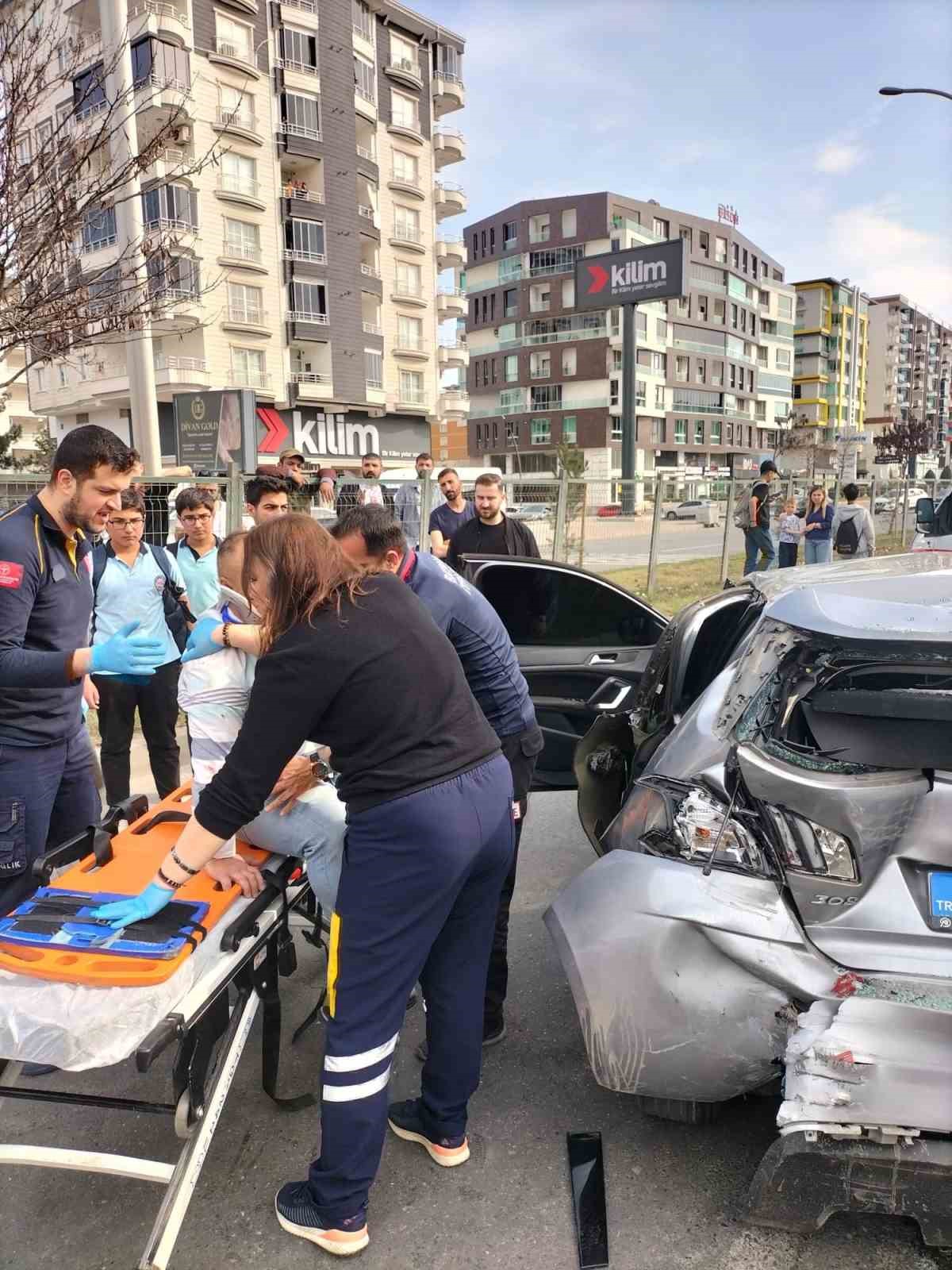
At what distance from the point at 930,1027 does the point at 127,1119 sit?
2.26 meters

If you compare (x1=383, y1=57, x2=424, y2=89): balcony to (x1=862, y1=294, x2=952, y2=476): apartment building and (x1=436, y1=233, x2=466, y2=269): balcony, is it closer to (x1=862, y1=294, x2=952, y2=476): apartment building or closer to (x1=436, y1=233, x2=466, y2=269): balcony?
(x1=436, y1=233, x2=466, y2=269): balcony

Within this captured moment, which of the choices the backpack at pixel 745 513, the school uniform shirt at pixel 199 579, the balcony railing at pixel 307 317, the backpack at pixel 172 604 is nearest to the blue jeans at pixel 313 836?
the backpack at pixel 172 604

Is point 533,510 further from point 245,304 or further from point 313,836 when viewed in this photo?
point 245,304

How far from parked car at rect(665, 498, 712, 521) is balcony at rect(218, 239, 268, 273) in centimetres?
2882

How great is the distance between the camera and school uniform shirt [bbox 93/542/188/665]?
5090mm

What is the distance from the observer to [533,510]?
37.9 feet

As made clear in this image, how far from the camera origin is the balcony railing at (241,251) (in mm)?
38219

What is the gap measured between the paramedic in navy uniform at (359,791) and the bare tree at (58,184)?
4.13m

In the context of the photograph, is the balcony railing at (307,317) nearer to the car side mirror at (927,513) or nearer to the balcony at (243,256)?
the balcony at (243,256)

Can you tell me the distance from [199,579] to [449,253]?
153 ft

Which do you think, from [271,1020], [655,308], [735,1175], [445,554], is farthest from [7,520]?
[655,308]

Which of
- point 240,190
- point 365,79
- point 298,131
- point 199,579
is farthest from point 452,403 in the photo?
point 199,579

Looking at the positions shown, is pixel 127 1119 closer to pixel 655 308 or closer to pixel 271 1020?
pixel 271 1020

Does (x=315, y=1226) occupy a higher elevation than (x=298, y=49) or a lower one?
lower
